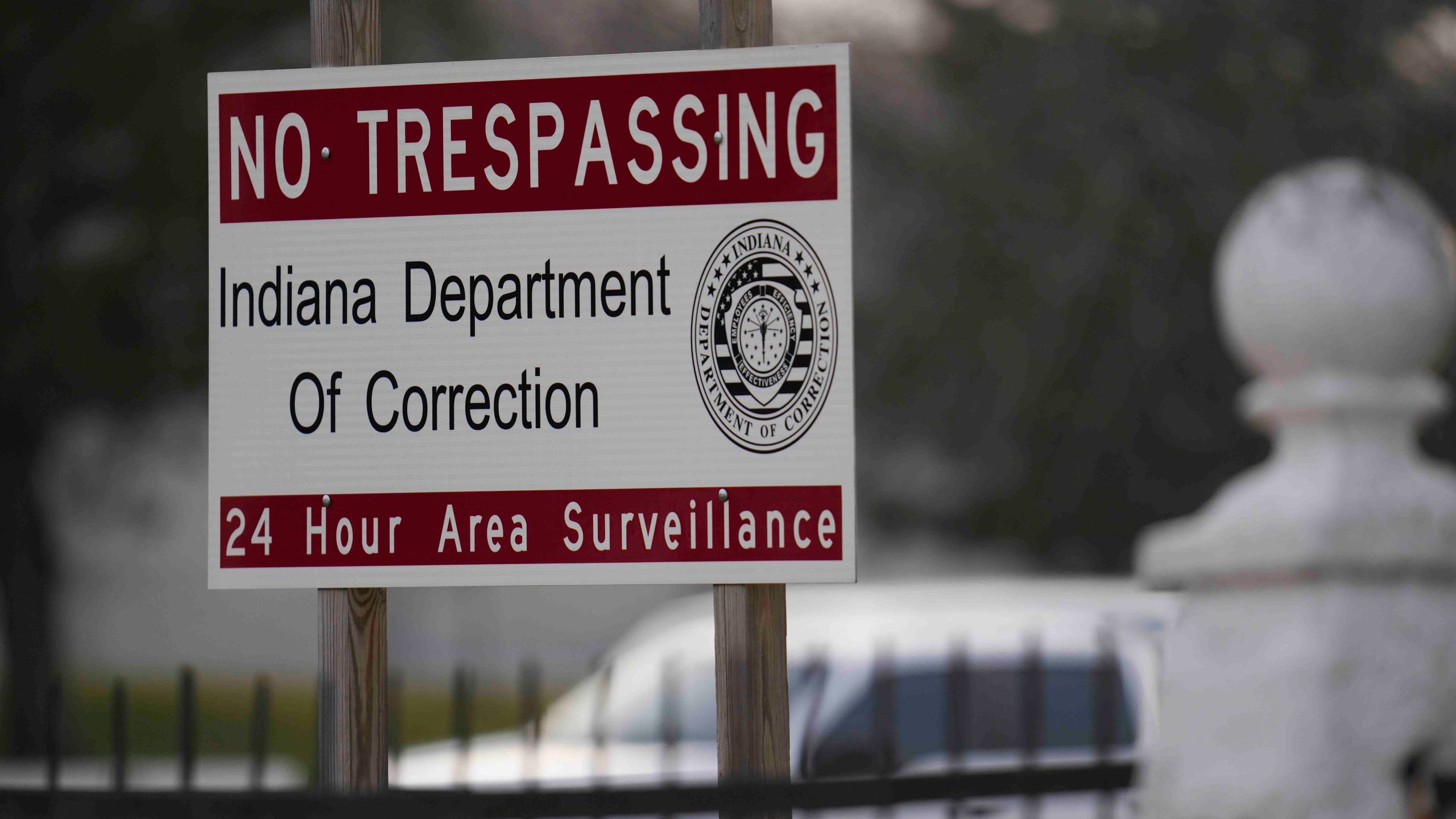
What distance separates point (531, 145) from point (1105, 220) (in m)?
11.3

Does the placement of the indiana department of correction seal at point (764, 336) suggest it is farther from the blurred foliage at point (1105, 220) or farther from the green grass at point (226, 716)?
the green grass at point (226, 716)

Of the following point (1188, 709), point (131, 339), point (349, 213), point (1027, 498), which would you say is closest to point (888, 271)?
point (1027, 498)

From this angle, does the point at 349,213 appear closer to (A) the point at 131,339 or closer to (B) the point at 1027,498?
(A) the point at 131,339

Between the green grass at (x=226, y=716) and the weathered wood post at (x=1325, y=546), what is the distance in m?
14.1

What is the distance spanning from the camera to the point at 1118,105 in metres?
13.7

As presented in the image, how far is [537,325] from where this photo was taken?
10.6ft

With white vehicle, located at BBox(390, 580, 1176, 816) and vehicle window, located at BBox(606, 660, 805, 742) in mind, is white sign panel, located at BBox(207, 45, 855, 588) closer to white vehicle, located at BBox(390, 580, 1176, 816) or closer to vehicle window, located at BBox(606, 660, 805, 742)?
white vehicle, located at BBox(390, 580, 1176, 816)

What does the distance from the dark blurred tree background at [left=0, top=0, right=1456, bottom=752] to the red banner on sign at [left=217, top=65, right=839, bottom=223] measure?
407 inches

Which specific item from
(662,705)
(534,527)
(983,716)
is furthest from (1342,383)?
(662,705)

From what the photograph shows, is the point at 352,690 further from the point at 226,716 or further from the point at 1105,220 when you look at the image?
the point at 226,716

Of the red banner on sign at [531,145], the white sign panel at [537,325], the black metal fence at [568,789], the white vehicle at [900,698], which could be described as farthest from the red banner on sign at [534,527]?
the white vehicle at [900,698]

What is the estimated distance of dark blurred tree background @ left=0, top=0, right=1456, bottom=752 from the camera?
43.4 feet

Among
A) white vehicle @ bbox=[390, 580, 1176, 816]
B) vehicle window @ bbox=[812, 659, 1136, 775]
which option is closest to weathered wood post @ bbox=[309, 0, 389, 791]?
white vehicle @ bbox=[390, 580, 1176, 816]

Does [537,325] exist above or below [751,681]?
above
